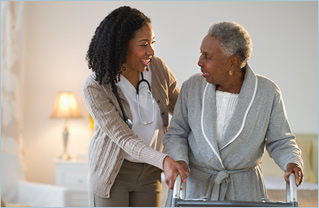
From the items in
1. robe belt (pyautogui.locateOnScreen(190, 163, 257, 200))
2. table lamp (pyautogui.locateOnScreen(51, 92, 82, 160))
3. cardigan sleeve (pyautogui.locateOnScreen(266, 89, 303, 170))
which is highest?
cardigan sleeve (pyautogui.locateOnScreen(266, 89, 303, 170))

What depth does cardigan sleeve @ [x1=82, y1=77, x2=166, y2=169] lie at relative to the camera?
6.27 feet

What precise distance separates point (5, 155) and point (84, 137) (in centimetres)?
97

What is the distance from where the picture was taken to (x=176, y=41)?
4.98 metres

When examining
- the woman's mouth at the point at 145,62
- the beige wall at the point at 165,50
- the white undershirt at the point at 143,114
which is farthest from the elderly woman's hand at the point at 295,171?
the beige wall at the point at 165,50

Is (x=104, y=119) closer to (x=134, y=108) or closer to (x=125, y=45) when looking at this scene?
(x=134, y=108)

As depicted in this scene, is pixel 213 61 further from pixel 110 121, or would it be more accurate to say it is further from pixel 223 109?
pixel 110 121

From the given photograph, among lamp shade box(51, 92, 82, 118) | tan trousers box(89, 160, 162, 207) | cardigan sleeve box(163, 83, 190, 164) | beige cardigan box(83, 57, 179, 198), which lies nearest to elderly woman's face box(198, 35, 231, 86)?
cardigan sleeve box(163, 83, 190, 164)

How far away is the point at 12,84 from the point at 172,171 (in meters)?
3.48

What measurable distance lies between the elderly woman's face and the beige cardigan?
0.36m

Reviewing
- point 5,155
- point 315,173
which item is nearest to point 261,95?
point 315,173

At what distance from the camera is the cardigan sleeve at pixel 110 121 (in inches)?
75.2

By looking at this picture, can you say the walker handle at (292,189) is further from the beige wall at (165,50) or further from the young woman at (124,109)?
the beige wall at (165,50)

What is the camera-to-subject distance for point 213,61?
183 cm

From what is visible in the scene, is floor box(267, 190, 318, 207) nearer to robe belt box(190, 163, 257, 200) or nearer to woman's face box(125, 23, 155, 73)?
robe belt box(190, 163, 257, 200)
